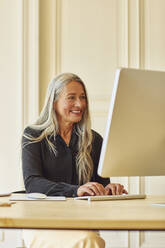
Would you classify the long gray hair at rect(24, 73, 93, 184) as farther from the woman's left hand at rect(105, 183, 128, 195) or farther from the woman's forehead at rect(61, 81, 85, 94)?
the woman's left hand at rect(105, 183, 128, 195)

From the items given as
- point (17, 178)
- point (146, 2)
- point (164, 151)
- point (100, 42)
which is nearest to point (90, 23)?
point (100, 42)

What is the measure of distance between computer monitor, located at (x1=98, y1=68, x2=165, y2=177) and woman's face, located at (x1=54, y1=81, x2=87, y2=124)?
→ 927 mm

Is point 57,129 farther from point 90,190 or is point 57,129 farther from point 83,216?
point 83,216

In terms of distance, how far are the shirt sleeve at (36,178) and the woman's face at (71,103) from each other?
0.24 metres

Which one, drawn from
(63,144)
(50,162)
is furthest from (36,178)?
(63,144)

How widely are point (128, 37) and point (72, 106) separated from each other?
1339 mm

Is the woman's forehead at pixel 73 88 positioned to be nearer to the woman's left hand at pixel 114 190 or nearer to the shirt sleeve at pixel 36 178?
the shirt sleeve at pixel 36 178

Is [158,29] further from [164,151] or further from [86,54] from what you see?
Result: [164,151]

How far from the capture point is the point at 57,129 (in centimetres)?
230

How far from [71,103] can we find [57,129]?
0.56 ft

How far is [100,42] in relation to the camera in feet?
11.5

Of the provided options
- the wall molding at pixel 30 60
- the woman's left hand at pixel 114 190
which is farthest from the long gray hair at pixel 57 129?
the wall molding at pixel 30 60

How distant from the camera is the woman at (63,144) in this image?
6.96 feet

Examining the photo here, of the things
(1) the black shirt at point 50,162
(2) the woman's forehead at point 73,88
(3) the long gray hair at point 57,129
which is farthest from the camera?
(2) the woman's forehead at point 73,88
